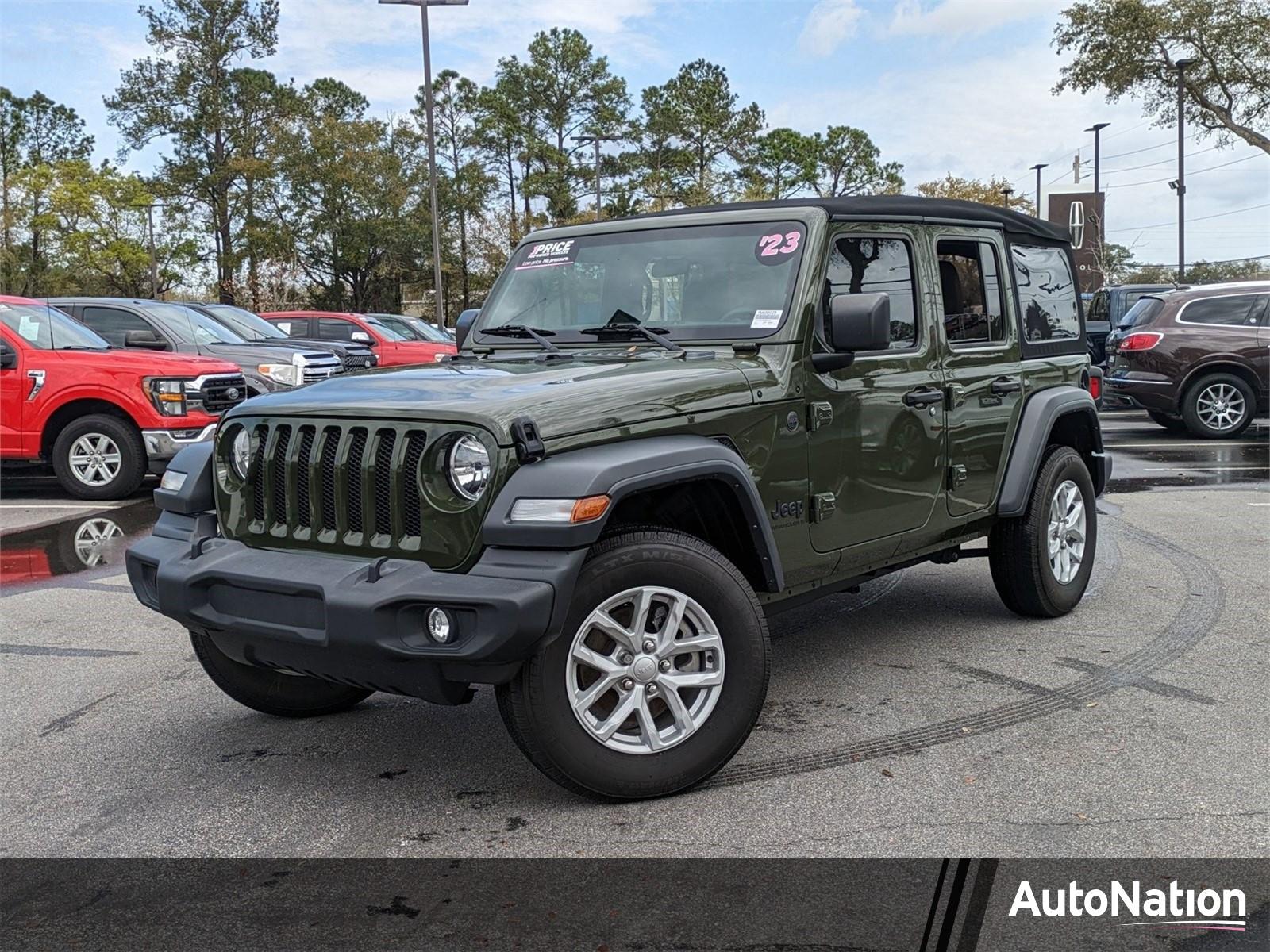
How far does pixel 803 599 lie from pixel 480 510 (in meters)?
1.68

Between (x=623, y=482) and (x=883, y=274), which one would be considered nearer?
(x=623, y=482)

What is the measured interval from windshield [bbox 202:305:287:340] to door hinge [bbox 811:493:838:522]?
1278 cm

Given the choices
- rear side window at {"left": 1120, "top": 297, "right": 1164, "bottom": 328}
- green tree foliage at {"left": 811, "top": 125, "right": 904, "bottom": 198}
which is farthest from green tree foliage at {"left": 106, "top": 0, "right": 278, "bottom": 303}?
rear side window at {"left": 1120, "top": 297, "right": 1164, "bottom": 328}

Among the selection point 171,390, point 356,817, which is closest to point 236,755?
point 356,817

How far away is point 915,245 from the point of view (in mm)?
5328

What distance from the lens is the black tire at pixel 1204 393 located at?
49.2ft

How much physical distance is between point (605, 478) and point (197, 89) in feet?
197

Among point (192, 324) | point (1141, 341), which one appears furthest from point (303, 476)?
point (1141, 341)

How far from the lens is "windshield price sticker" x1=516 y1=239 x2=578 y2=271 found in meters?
5.25

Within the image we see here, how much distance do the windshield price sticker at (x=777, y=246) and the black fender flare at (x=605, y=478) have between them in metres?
0.98

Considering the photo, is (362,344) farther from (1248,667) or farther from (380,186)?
(380,186)

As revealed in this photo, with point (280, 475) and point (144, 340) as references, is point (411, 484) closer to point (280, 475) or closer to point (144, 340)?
point (280, 475)

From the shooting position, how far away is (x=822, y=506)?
4594 mm

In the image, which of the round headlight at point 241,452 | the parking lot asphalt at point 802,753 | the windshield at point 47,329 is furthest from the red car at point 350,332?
the round headlight at point 241,452
